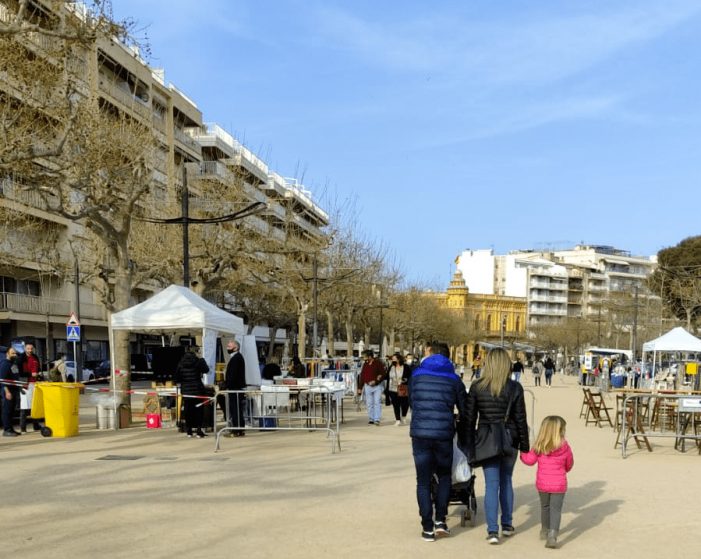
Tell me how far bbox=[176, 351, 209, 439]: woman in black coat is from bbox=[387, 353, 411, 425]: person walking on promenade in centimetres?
526

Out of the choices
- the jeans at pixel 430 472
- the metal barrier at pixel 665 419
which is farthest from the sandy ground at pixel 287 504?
the metal barrier at pixel 665 419

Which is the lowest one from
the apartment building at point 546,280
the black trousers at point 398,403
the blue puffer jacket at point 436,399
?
the black trousers at point 398,403

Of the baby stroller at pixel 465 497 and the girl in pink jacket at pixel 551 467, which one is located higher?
the girl in pink jacket at pixel 551 467

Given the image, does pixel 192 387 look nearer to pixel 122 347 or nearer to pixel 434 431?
pixel 122 347

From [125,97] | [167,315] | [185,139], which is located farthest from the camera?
[185,139]

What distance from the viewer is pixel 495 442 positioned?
767 centimetres

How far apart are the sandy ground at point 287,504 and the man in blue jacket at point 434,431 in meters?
0.28

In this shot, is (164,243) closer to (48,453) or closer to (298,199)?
(48,453)

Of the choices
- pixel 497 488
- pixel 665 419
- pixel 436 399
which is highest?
pixel 436 399

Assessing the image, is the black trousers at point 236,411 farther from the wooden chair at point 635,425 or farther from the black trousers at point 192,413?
the wooden chair at point 635,425

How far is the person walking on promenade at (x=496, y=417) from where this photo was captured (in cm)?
771

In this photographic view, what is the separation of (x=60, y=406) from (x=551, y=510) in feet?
37.1

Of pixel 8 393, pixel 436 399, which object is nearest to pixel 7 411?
pixel 8 393

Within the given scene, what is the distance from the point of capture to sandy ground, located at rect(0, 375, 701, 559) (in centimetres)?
746
